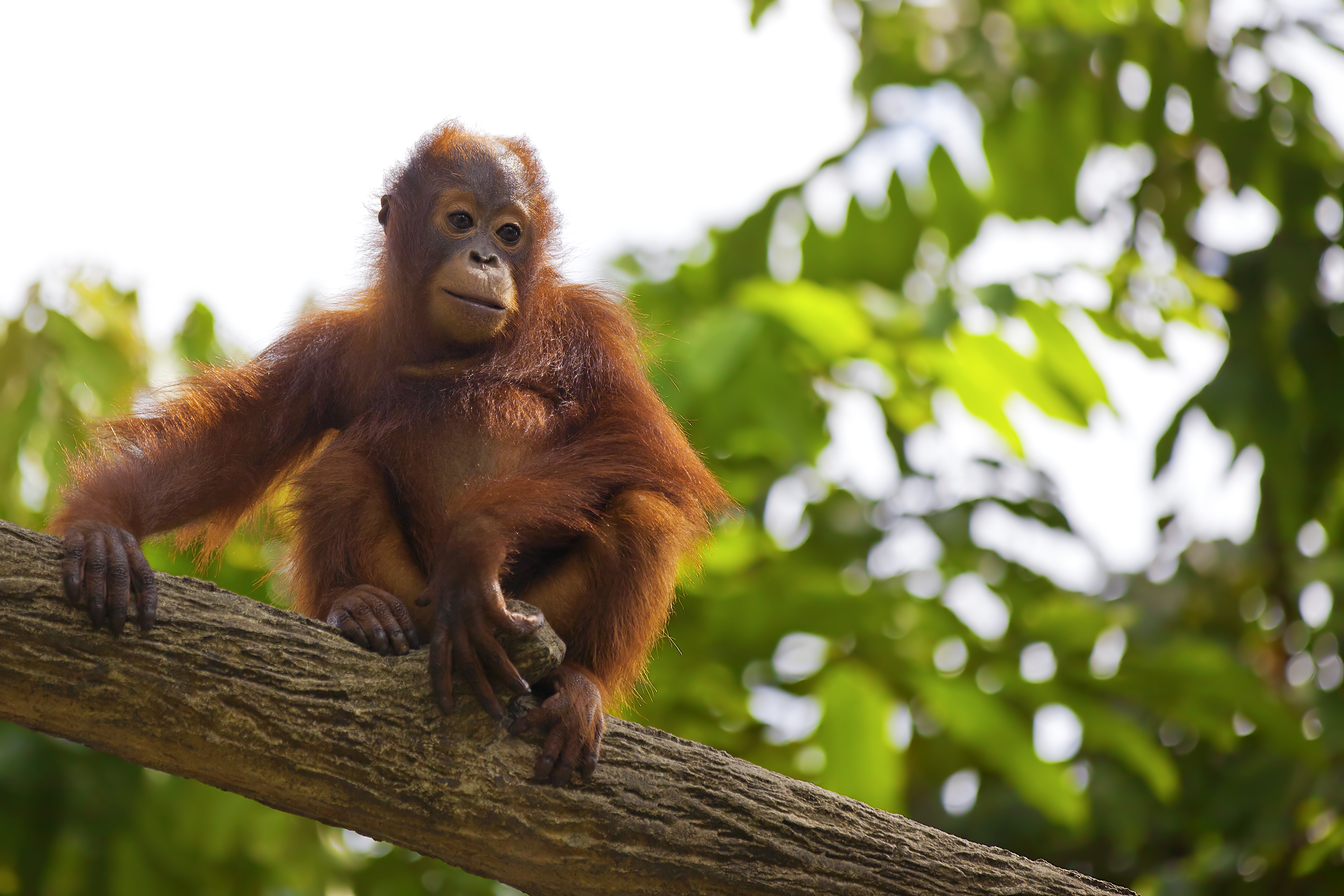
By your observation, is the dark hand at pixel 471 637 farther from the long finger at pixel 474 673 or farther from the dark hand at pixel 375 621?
the dark hand at pixel 375 621

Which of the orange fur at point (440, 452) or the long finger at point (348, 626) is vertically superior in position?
the orange fur at point (440, 452)

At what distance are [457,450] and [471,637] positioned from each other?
72cm

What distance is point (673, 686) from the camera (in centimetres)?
549

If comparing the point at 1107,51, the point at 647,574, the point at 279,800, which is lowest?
the point at 279,800

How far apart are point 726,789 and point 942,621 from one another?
260 cm

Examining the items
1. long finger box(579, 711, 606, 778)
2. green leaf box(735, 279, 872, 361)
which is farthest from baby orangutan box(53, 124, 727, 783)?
green leaf box(735, 279, 872, 361)

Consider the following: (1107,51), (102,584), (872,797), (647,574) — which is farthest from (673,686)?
(1107,51)

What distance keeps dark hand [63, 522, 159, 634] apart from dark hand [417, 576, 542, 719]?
654 mm

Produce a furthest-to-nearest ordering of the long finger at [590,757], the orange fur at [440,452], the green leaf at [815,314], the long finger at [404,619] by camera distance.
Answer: the green leaf at [815,314] → the orange fur at [440,452] → the long finger at [404,619] → the long finger at [590,757]

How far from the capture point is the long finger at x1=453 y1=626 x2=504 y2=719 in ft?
9.36

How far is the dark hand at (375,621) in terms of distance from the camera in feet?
9.87

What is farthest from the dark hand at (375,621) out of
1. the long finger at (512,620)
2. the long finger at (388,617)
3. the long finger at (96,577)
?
the long finger at (96,577)

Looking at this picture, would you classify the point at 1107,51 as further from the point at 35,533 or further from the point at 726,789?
the point at 35,533

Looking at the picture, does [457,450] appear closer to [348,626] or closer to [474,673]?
[348,626]
